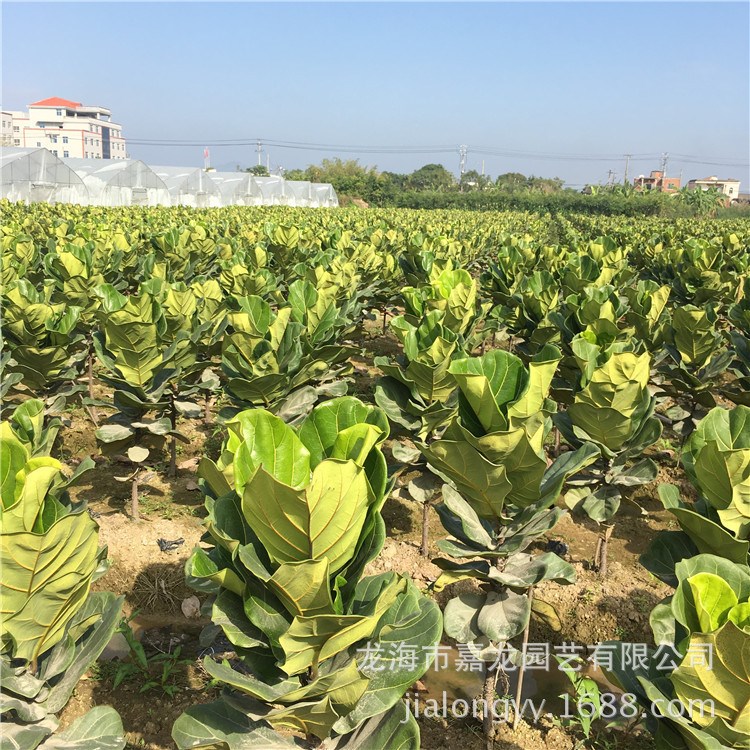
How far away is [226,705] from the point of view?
191cm

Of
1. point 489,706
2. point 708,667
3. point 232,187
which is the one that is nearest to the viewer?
point 708,667

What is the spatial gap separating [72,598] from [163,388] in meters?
2.85

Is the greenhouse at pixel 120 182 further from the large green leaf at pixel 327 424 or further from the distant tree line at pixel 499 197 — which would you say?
the large green leaf at pixel 327 424

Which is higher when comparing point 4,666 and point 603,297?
point 603,297

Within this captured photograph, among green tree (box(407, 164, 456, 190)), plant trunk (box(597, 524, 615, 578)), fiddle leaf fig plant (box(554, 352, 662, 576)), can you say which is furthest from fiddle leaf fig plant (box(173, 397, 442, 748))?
green tree (box(407, 164, 456, 190))

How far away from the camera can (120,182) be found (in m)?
36.5

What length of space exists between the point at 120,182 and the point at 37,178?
19.1 feet

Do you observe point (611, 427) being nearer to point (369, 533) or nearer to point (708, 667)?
point (708, 667)

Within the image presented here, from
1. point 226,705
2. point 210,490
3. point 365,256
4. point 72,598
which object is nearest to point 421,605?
point 226,705

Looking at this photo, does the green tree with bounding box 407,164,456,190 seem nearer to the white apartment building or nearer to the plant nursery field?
the white apartment building

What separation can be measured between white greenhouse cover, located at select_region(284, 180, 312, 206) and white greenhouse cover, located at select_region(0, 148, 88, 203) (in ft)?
68.5

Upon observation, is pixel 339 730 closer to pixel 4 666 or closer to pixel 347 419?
pixel 347 419

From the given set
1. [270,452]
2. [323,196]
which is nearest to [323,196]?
[323,196]

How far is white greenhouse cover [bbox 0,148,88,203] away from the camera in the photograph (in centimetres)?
3008
